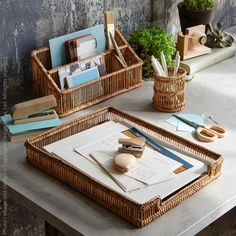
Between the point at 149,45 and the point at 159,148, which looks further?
the point at 149,45

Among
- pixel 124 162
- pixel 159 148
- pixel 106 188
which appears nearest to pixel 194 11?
pixel 159 148

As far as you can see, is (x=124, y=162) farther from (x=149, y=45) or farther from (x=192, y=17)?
(x=192, y=17)

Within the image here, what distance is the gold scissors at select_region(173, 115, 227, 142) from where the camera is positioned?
1645mm

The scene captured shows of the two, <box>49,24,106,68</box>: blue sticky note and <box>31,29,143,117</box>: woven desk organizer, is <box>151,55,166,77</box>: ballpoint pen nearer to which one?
<box>31,29,143,117</box>: woven desk organizer

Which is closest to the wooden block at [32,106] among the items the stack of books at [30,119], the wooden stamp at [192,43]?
the stack of books at [30,119]

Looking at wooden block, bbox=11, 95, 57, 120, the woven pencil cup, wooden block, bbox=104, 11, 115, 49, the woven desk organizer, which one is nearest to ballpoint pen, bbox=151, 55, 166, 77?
the woven pencil cup

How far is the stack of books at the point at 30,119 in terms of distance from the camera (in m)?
1.64

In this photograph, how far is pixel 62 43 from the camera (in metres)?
1.85

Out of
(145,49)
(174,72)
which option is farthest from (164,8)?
(174,72)

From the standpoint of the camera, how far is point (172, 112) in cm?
181

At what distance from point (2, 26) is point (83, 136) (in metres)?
0.44

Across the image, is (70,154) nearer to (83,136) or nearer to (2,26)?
(83,136)

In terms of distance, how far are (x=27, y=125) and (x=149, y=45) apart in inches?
22.6

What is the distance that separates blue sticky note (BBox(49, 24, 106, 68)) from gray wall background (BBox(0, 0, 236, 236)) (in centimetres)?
6
